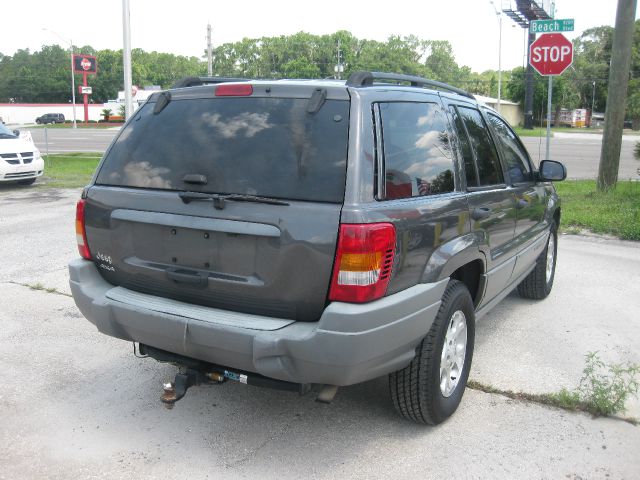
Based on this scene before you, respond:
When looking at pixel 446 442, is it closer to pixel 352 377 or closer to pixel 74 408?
pixel 352 377

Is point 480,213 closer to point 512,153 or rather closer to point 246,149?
point 512,153

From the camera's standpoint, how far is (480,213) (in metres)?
3.84

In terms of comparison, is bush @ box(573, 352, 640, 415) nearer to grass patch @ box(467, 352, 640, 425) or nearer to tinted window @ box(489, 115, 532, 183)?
grass patch @ box(467, 352, 640, 425)

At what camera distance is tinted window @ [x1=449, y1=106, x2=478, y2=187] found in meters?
3.88

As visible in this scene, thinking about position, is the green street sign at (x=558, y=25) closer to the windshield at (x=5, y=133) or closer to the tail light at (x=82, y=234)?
Result: the tail light at (x=82, y=234)

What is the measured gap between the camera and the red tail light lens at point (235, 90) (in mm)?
3246

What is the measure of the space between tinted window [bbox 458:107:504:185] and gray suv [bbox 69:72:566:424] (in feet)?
1.06

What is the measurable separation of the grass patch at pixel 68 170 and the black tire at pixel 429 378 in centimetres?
1247

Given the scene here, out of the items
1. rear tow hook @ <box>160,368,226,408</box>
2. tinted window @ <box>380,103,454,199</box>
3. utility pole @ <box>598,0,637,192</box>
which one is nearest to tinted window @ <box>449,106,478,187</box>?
tinted window @ <box>380,103,454,199</box>

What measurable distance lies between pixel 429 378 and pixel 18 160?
43.4ft

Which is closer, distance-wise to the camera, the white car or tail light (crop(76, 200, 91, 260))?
tail light (crop(76, 200, 91, 260))

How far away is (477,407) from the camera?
3775 mm

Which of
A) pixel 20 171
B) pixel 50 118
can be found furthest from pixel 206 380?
pixel 50 118

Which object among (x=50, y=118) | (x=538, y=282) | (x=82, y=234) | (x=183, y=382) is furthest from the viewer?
(x=50, y=118)
